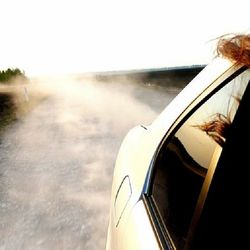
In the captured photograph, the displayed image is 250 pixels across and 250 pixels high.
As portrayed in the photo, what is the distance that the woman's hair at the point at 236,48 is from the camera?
157cm

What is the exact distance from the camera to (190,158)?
6.50ft

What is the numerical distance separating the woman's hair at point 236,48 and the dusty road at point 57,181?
3063mm

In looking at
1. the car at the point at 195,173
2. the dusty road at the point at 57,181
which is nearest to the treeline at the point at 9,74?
the dusty road at the point at 57,181

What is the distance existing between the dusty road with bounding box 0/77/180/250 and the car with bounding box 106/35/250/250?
2.15m

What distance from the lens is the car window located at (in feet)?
5.22

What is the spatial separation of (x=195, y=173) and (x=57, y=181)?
15.6 feet

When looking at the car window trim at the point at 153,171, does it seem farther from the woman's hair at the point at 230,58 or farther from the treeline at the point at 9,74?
the treeline at the point at 9,74

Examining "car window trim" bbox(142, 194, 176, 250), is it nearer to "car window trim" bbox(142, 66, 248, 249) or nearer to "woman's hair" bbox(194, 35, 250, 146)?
"car window trim" bbox(142, 66, 248, 249)

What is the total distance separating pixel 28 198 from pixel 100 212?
1.14 m

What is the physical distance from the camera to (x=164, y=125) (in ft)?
7.68

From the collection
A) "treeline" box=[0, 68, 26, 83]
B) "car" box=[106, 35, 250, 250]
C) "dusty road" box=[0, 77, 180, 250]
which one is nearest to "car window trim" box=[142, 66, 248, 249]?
"car" box=[106, 35, 250, 250]

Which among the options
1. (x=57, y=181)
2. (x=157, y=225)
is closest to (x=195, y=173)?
(x=157, y=225)

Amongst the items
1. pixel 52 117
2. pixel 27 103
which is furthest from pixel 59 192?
pixel 27 103

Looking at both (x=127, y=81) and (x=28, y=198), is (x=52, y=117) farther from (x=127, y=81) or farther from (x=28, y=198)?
(x=127, y=81)
